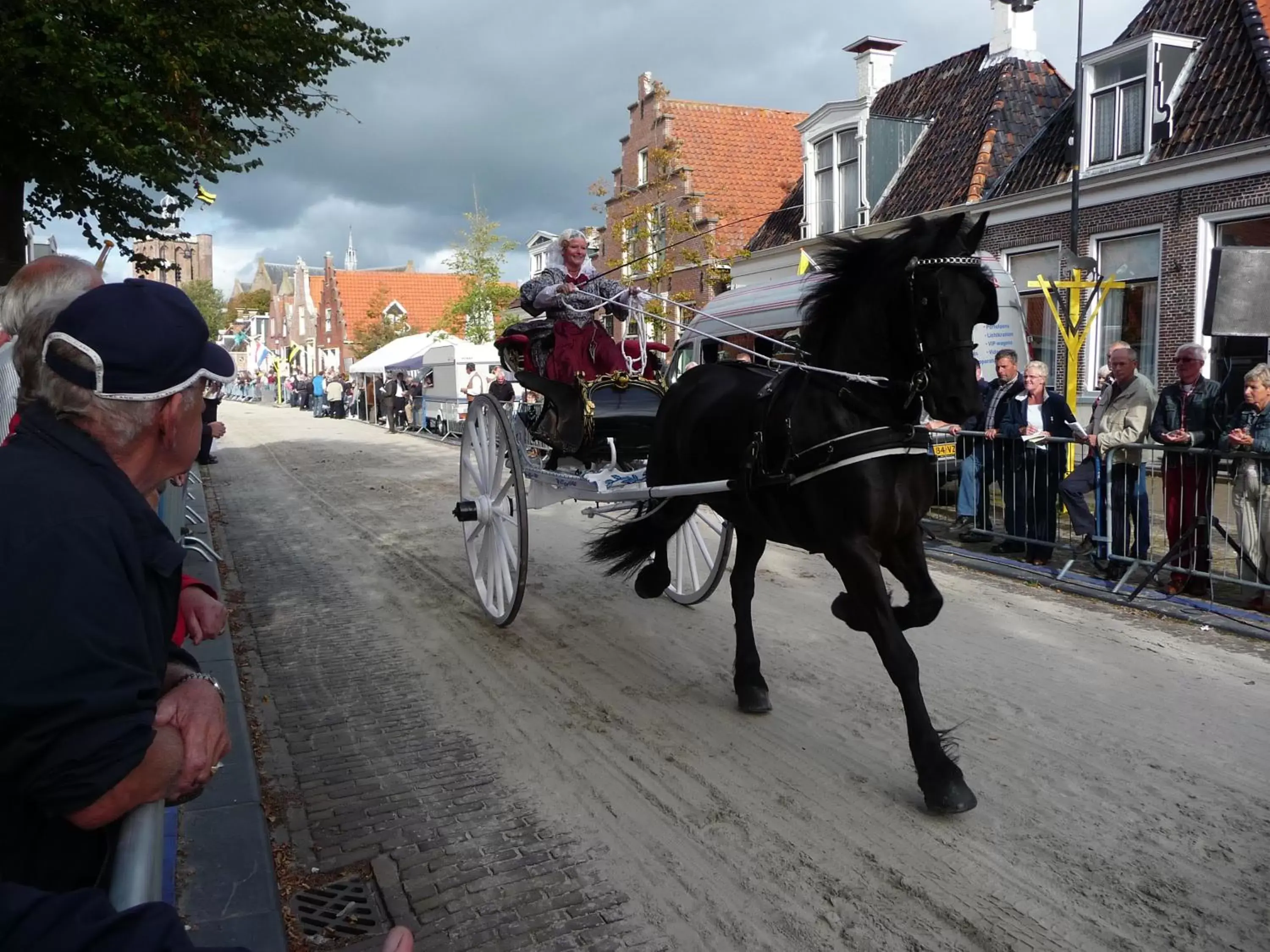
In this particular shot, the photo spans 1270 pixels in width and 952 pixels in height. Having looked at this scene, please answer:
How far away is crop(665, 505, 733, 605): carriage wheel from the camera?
6277 millimetres

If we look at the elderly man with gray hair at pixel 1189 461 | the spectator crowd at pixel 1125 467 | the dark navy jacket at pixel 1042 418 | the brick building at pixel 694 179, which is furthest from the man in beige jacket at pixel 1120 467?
the brick building at pixel 694 179

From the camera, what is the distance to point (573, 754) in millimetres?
4148

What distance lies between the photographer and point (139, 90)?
8.31m

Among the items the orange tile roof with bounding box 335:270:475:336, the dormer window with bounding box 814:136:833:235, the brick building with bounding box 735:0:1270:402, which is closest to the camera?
the brick building with bounding box 735:0:1270:402

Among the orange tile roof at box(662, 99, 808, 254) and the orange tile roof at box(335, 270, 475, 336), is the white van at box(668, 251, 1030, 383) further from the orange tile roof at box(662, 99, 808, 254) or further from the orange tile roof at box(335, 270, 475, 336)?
the orange tile roof at box(335, 270, 475, 336)

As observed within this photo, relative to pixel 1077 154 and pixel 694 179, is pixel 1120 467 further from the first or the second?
pixel 694 179

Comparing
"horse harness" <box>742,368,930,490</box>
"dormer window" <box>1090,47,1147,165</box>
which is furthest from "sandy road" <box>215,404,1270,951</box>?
"dormer window" <box>1090,47,1147,165</box>

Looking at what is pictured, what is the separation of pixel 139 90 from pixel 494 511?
17.1 ft

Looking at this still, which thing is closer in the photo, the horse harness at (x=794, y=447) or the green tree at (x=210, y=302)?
the horse harness at (x=794, y=447)

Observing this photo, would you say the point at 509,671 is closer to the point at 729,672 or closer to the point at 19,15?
the point at 729,672

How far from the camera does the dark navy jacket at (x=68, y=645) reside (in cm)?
120

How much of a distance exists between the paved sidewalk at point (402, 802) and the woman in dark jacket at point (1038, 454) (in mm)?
4994

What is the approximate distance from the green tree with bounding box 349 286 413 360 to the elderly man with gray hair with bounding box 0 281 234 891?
151 ft

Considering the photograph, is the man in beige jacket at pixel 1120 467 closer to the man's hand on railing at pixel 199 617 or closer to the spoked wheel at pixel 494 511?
the spoked wheel at pixel 494 511
